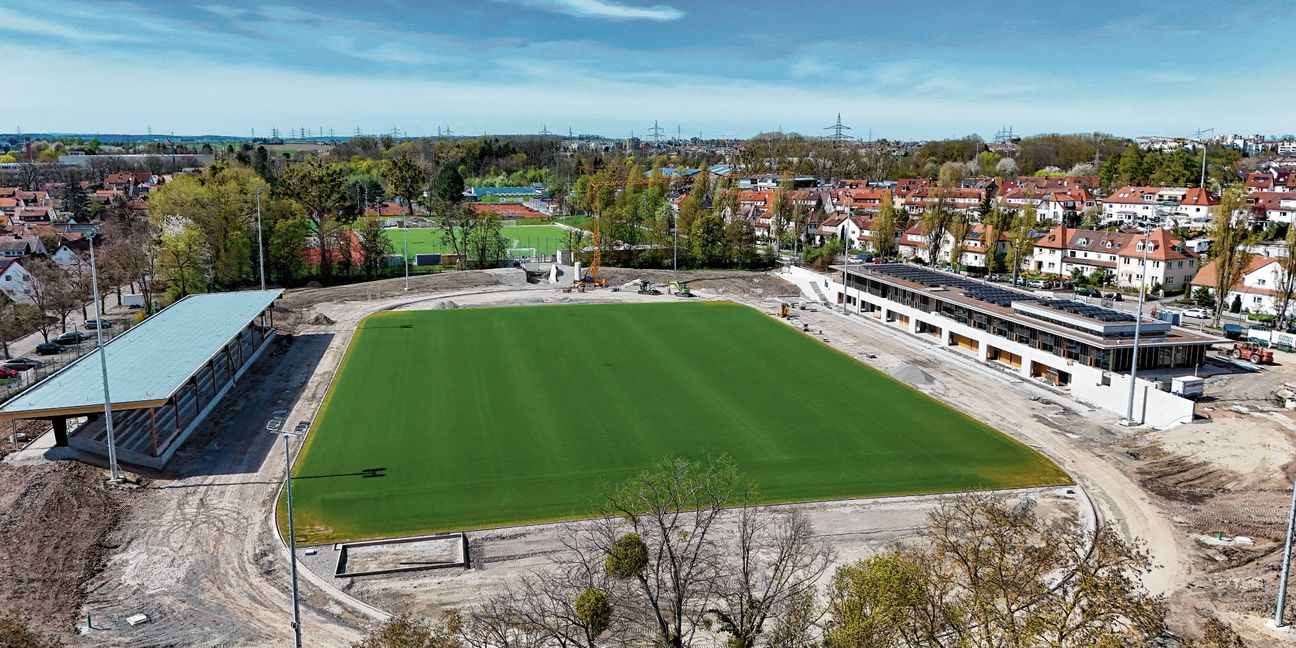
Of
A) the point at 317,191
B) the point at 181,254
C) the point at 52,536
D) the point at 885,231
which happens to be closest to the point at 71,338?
the point at 181,254

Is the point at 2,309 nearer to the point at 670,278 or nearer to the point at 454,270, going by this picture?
the point at 454,270

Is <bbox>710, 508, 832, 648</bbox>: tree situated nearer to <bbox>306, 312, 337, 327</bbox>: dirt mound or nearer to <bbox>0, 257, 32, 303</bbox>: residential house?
<bbox>306, 312, 337, 327</bbox>: dirt mound

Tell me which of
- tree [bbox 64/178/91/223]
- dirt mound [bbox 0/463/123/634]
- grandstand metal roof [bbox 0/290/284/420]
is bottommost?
dirt mound [bbox 0/463/123/634]

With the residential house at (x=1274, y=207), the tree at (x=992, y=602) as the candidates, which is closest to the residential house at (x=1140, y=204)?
the residential house at (x=1274, y=207)

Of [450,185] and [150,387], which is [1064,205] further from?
[150,387]

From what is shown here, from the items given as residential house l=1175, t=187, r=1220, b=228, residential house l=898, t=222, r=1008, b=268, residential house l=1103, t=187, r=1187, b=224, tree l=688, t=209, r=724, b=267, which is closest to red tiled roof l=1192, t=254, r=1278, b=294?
residential house l=898, t=222, r=1008, b=268

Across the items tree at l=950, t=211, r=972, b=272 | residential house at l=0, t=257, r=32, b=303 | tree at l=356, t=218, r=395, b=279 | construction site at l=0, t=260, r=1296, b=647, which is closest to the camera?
construction site at l=0, t=260, r=1296, b=647
